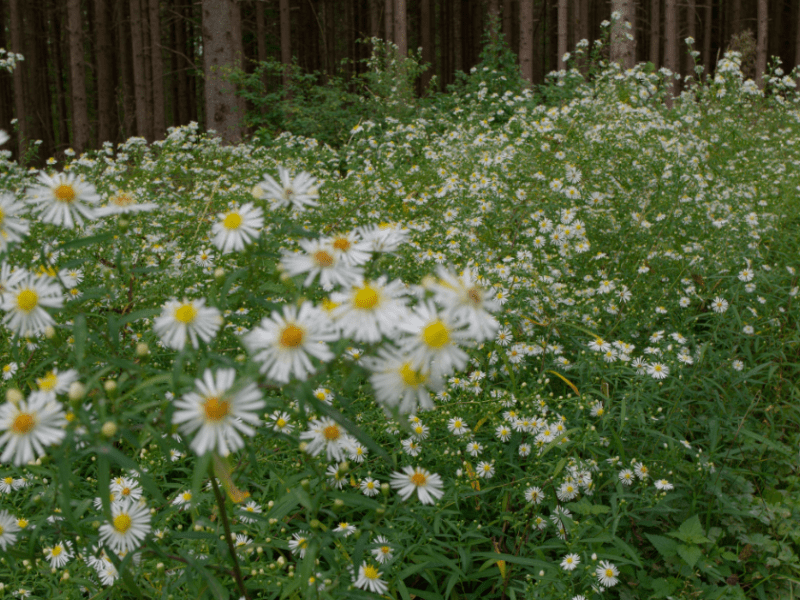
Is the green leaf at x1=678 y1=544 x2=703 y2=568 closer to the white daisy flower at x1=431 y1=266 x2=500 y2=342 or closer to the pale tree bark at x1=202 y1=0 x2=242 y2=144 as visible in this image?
the white daisy flower at x1=431 y1=266 x2=500 y2=342

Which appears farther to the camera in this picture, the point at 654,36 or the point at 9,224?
the point at 654,36

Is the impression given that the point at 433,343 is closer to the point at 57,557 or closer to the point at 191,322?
the point at 191,322

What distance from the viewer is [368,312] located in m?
0.99

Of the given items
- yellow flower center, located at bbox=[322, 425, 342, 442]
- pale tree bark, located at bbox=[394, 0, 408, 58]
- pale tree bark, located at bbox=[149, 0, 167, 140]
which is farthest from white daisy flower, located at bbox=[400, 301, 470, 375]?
pale tree bark, located at bbox=[149, 0, 167, 140]

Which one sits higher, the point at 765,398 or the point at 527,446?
the point at 527,446

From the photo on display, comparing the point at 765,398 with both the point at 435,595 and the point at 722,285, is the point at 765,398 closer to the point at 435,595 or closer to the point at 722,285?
the point at 722,285

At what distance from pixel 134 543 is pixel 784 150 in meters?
7.16

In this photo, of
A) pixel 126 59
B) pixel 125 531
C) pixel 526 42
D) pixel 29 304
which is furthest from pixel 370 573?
pixel 126 59

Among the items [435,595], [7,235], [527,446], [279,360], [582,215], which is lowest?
[435,595]

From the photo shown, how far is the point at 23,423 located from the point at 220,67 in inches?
322

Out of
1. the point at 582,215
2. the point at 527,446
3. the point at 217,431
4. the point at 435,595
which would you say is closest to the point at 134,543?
the point at 217,431

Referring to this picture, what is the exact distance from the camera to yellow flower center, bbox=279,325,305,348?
37.9 inches

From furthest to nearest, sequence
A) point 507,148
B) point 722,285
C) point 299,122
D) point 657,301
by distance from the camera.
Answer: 1. point 299,122
2. point 507,148
3. point 722,285
4. point 657,301

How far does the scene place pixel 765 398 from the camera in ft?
9.89
